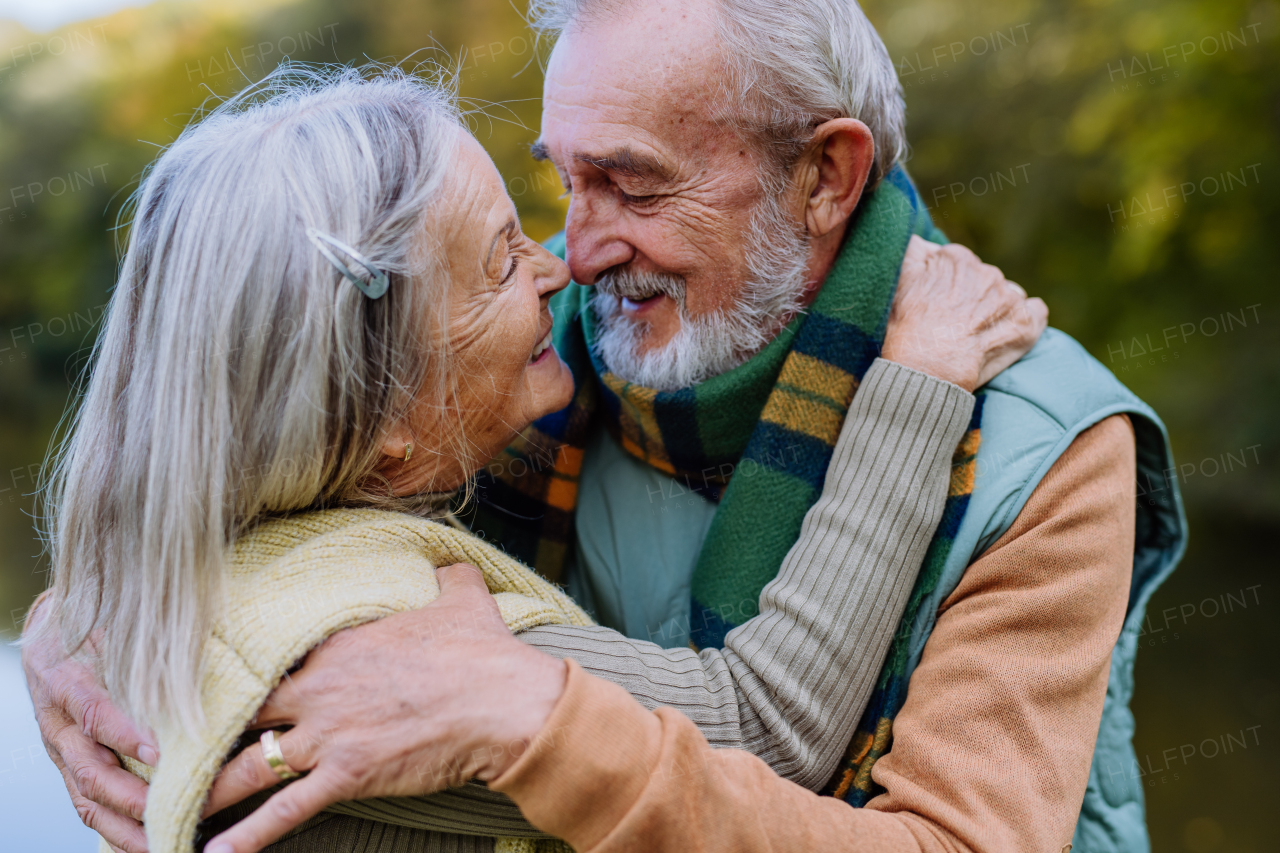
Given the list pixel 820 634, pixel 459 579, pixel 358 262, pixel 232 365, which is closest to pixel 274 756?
pixel 459 579

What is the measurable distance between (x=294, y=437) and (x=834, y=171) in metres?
1.30

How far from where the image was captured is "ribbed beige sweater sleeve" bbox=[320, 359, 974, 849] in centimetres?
143

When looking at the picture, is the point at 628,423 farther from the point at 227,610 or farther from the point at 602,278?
the point at 227,610

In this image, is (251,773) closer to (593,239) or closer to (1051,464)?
(593,239)

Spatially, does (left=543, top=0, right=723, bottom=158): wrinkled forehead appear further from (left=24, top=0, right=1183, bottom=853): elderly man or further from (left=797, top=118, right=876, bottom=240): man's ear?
(left=797, top=118, right=876, bottom=240): man's ear

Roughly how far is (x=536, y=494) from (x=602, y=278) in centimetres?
55

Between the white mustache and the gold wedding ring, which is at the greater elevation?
the white mustache

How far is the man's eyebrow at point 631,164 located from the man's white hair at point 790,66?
0.18 meters

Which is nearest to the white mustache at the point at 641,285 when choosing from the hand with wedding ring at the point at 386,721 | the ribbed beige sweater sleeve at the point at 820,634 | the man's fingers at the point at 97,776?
the ribbed beige sweater sleeve at the point at 820,634

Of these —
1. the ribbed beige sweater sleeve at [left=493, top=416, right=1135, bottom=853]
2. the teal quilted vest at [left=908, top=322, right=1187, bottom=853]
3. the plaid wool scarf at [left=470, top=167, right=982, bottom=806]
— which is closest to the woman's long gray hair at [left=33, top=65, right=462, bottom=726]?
the ribbed beige sweater sleeve at [left=493, top=416, right=1135, bottom=853]

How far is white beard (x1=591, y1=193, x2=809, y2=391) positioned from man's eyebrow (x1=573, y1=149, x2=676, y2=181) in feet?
0.72

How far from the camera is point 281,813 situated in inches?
47.2

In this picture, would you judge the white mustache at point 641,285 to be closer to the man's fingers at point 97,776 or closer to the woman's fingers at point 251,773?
the woman's fingers at point 251,773

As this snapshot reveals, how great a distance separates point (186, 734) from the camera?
123 cm
